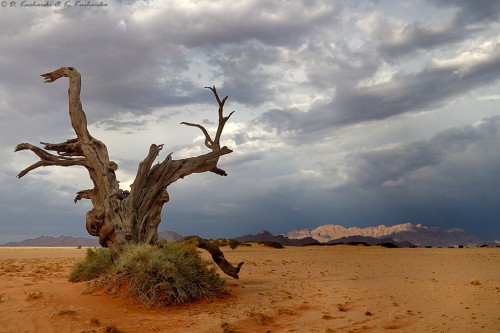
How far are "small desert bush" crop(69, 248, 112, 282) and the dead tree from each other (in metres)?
0.44

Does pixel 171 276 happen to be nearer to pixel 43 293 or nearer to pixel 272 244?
pixel 43 293

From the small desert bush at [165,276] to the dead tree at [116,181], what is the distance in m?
1.31

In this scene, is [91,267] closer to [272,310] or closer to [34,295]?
[34,295]

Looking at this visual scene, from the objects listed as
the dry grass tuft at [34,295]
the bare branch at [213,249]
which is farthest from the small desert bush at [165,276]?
the dry grass tuft at [34,295]

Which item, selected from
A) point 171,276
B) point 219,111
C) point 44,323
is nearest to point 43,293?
point 44,323

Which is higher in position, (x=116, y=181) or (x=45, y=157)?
(x=45, y=157)

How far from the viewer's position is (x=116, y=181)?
50.0 feet

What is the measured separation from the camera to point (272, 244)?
47906 millimetres

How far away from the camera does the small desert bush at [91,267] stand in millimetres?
13992

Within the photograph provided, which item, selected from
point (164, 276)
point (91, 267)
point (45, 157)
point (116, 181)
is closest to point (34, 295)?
point (164, 276)

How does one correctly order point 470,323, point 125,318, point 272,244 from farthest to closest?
point 272,244
point 125,318
point 470,323

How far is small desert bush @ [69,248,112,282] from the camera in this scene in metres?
14.0

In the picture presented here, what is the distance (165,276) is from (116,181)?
509 cm

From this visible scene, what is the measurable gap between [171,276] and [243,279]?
6.04m
